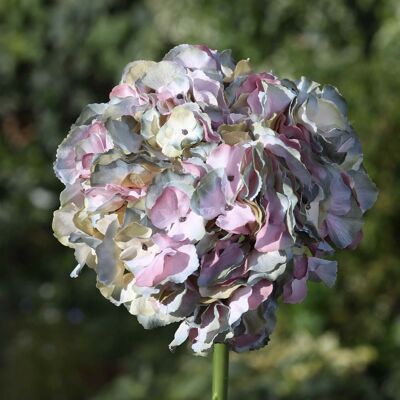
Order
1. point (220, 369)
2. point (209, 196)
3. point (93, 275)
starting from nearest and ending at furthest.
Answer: point (209, 196)
point (220, 369)
point (93, 275)

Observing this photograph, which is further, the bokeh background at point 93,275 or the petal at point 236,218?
the bokeh background at point 93,275

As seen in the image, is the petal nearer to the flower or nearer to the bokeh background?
the flower

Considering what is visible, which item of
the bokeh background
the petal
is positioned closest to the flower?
the petal

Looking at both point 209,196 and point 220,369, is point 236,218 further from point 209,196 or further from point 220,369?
point 220,369

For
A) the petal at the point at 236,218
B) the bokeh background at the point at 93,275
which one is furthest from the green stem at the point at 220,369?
the bokeh background at the point at 93,275

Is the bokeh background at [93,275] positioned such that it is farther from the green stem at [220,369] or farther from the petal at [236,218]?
the petal at [236,218]

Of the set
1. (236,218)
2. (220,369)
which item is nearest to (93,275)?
(220,369)
